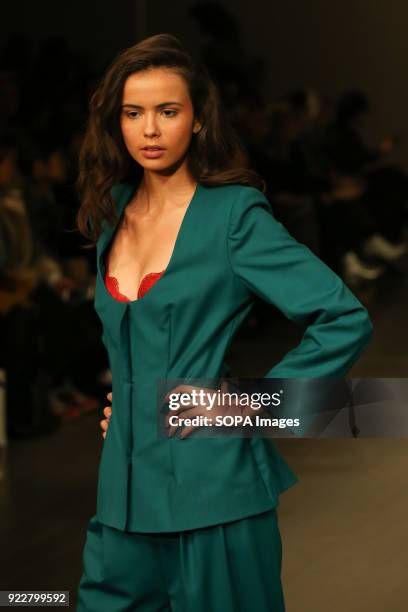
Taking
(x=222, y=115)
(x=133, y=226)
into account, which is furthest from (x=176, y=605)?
(x=222, y=115)

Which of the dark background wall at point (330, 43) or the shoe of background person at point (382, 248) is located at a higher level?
the dark background wall at point (330, 43)

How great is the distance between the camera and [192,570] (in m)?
1.85

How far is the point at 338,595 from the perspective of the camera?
316 centimetres

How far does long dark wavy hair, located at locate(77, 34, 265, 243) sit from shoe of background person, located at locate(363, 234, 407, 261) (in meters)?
7.90

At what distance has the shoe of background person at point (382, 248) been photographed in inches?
388

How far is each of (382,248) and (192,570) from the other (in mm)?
8301

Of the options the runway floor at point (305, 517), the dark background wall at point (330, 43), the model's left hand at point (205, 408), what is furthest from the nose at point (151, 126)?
the dark background wall at point (330, 43)

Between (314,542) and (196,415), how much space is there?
1.98m

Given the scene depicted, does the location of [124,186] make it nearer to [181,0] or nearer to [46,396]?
[46,396]

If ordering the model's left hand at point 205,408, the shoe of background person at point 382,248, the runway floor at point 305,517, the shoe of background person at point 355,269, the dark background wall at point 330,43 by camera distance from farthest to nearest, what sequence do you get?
1. the dark background wall at point 330,43
2. the shoe of background person at point 382,248
3. the shoe of background person at point 355,269
4. the runway floor at point 305,517
5. the model's left hand at point 205,408

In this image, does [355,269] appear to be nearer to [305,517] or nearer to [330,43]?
[330,43]

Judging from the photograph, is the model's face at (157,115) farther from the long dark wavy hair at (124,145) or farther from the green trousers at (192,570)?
the green trousers at (192,570)

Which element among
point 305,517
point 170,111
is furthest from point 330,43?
point 170,111

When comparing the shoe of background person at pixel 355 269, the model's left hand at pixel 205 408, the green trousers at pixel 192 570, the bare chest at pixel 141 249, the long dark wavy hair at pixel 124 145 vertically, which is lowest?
the green trousers at pixel 192 570
